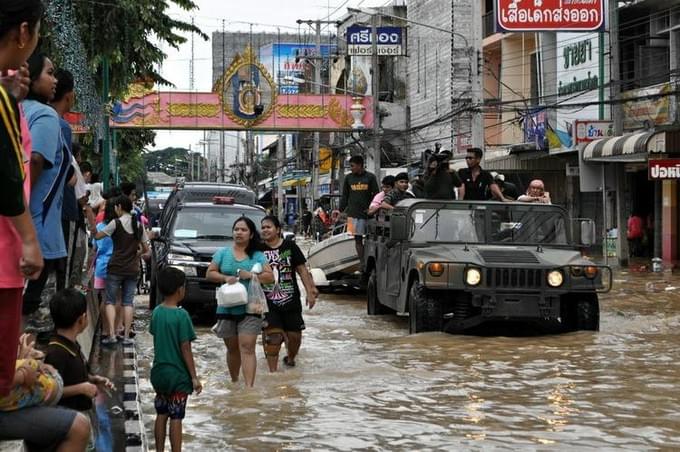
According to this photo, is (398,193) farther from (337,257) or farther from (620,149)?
(620,149)

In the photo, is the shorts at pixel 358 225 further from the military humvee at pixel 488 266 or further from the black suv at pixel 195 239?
the military humvee at pixel 488 266

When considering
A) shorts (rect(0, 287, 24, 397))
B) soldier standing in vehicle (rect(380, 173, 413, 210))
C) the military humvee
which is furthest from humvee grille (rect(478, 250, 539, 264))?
shorts (rect(0, 287, 24, 397))

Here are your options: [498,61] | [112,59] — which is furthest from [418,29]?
[112,59]

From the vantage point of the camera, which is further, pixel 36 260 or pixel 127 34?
pixel 127 34

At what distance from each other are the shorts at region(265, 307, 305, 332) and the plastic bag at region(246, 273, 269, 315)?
3.00 feet

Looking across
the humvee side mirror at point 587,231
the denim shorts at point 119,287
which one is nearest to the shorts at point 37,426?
the denim shorts at point 119,287

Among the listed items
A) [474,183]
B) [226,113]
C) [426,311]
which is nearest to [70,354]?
[426,311]

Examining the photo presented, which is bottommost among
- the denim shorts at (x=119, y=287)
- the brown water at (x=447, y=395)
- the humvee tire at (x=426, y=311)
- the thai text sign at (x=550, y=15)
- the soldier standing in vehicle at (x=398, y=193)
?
the brown water at (x=447, y=395)

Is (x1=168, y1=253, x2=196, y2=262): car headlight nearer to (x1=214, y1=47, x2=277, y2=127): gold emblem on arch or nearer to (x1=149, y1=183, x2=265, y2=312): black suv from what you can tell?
(x1=149, y1=183, x2=265, y2=312): black suv

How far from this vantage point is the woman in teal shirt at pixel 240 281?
32.6 feet

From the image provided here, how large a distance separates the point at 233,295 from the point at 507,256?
4582 mm

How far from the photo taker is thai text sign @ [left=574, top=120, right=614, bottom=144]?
97.8 feet

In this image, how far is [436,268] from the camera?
12734 millimetres

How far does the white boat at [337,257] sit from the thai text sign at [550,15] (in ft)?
33.3
